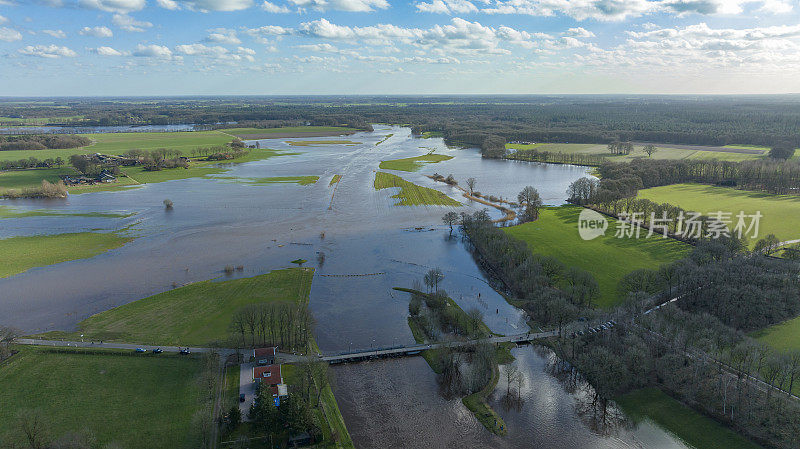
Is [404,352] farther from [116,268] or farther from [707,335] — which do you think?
[116,268]

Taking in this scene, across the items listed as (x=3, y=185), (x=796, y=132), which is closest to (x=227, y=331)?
(x=3, y=185)

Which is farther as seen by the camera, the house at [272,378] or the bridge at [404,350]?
the bridge at [404,350]

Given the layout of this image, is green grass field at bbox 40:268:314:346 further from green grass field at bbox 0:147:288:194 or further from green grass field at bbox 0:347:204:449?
green grass field at bbox 0:147:288:194

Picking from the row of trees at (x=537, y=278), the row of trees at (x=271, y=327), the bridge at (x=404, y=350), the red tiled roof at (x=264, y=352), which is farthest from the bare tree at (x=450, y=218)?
the red tiled roof at (x=264, y=352)

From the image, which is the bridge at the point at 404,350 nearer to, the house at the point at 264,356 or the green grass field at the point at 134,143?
the house at the point at 264,356

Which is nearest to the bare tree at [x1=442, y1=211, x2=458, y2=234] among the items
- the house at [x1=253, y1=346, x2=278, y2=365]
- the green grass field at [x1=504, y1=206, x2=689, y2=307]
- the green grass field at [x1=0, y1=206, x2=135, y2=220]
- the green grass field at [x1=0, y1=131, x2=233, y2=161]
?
the green grass field at [x1=504, y1=206, x2=689, y2=307]
